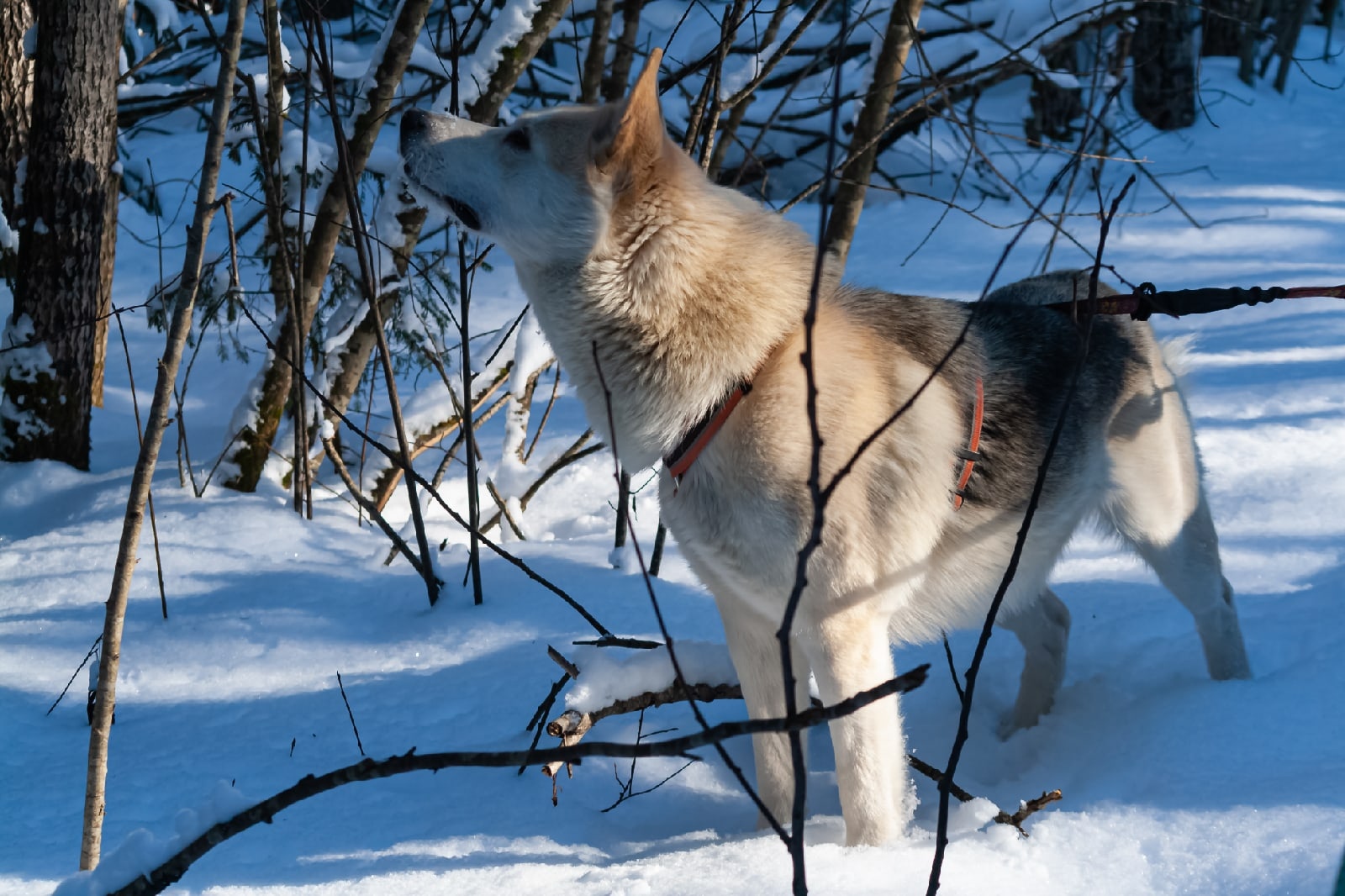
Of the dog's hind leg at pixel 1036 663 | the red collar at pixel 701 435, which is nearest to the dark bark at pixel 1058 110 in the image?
the dog's hind leg at pixel 1036 663

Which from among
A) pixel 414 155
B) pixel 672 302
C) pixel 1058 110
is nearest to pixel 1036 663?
pixel 672 302

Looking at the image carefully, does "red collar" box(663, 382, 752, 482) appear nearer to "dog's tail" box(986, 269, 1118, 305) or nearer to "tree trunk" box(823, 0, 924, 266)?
"dog's tail" box(986, 269, 1118, 305)

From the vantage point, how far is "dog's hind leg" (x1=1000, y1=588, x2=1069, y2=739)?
3156 millimetres

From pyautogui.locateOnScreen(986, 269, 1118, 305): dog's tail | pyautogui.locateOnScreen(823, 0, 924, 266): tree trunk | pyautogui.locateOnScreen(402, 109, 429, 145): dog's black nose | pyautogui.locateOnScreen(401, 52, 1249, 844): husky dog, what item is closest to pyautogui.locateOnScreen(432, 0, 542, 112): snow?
pyautogui.locateOnScreen(823, 0, 924, 266): tree trunk

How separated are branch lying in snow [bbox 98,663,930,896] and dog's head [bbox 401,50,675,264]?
1.32m

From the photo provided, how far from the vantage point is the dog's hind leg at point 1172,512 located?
287 centimetres

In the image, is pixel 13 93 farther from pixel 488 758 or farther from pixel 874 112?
pixel 488 758

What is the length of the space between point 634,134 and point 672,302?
38cm

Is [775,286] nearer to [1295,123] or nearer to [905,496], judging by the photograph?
[905,496]

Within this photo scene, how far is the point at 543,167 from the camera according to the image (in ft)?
7.93

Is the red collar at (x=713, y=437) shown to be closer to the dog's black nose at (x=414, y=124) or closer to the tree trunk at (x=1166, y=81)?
the dog's black nose at (x=414, y=124)

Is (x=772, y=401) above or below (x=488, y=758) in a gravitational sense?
above

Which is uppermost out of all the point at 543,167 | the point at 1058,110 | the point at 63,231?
the point at 1058,110

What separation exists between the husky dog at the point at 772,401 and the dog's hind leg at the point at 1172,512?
22 centimetres
